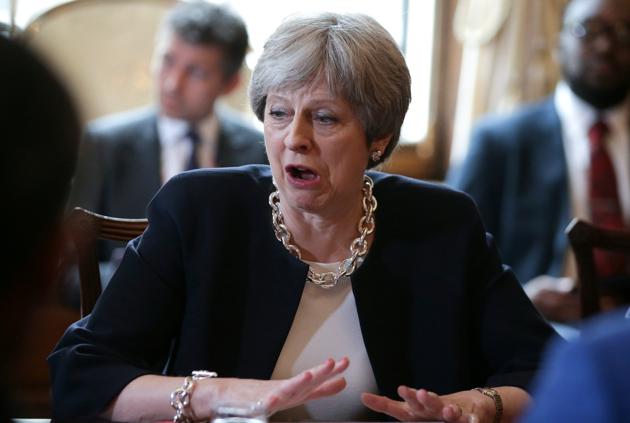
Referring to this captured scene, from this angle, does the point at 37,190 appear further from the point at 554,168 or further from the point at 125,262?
the point at 554,168

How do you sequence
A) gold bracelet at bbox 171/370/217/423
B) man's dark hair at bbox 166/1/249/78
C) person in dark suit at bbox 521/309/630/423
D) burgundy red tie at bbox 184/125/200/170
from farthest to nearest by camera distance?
man's dark hair at bbox 166/1/249/78
burgundy red tie at bbox 184/125/200/170
gold bracelet at bbox 171/370/217/423
person in dark suit at bbox 521/309/630/423

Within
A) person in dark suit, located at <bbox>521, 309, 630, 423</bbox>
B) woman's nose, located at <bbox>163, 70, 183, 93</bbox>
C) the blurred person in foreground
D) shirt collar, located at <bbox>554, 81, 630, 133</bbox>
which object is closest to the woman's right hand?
the blurred person in foreground

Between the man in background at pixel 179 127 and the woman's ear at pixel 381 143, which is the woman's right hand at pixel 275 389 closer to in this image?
the woman's ear at pixel 381 143

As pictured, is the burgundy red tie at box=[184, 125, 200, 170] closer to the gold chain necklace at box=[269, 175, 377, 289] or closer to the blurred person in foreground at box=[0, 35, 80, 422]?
the gold chain necklace at box=[269, 175, 377, 289]

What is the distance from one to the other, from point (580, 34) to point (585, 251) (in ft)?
6.28

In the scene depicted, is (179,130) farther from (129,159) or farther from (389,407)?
(389,407)

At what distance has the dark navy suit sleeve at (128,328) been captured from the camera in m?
1.95

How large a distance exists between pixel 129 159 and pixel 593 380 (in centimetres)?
347

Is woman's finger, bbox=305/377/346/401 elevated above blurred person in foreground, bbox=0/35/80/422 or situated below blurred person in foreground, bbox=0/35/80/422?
below

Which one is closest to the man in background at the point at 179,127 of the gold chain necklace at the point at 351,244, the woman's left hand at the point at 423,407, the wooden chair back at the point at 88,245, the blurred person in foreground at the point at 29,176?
the wooden chair back at the point at 88,245

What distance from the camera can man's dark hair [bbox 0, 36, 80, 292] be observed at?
84cm

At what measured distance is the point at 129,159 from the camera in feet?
13.4

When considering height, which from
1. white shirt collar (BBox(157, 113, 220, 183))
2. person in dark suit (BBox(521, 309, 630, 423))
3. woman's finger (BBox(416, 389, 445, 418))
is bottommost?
white shirt collar (BBox(157, 113, 220, 183))

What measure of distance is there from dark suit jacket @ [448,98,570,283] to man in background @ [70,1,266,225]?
2.76 ft
